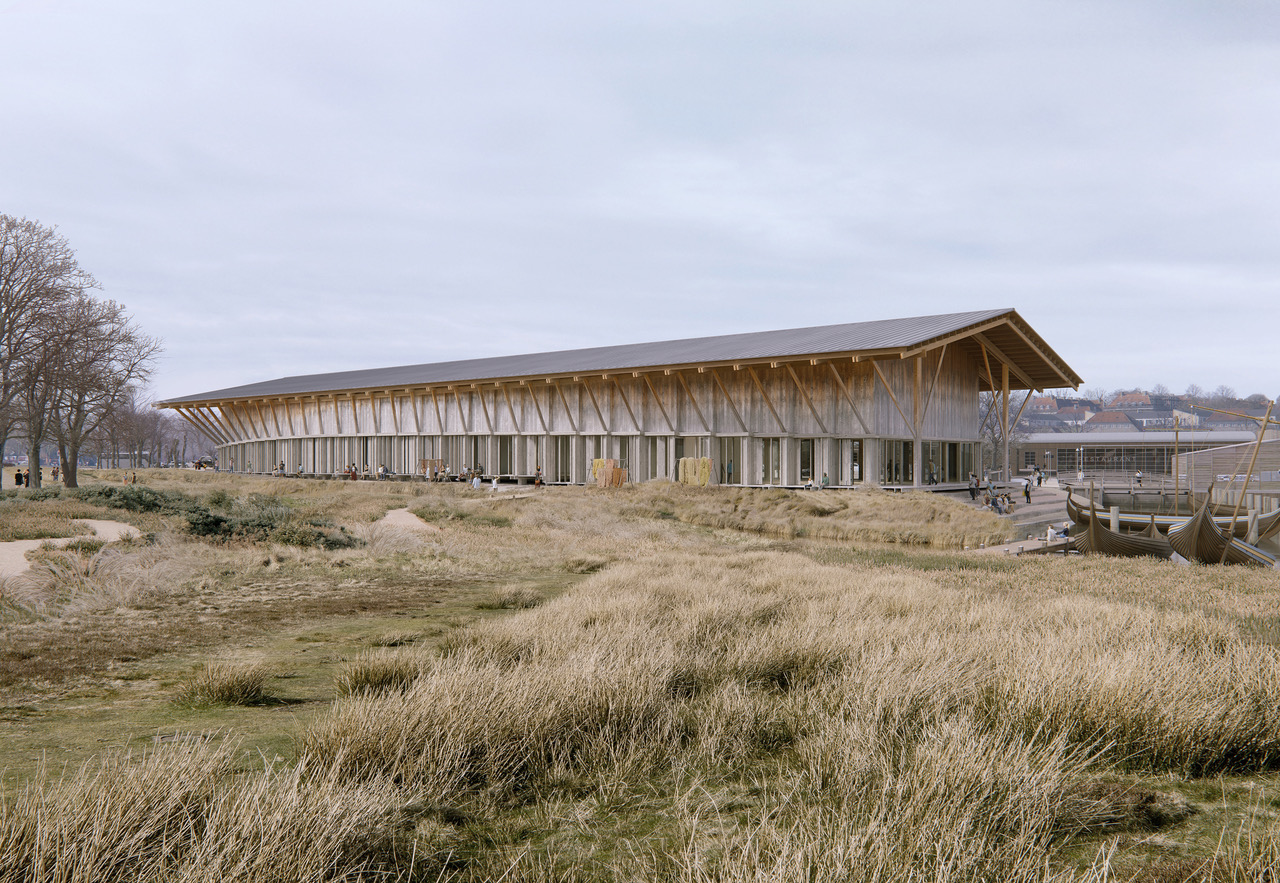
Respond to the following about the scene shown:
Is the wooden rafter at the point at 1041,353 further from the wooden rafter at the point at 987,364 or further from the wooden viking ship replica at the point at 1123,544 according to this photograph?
the wooden viking ship replica at the point at 1123,544

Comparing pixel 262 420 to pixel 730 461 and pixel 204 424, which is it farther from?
pixel 730 461

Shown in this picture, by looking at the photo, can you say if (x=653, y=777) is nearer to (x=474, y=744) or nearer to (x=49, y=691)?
(x=474, y=744)

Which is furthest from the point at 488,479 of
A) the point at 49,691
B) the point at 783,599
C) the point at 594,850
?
the point at 594,850

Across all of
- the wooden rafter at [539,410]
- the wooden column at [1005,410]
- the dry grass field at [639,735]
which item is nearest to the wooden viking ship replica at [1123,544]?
the dry grass field at [639,735]

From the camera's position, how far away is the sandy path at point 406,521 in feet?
69.4

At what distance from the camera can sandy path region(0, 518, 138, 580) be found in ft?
39.0

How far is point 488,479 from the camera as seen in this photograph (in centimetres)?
4522

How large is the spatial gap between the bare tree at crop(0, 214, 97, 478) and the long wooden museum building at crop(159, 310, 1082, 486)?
59.3 feet

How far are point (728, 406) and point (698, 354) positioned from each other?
3.02 meters

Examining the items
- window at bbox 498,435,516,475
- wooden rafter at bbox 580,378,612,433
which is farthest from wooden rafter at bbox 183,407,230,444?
wooden rafter at bbox 580,378,612,433

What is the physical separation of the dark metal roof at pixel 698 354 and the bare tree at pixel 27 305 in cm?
1817

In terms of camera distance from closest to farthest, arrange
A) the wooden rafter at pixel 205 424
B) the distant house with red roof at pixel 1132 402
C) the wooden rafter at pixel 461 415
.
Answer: the wooden rafter at pixel 461 415
the wooden rafter at pixel 205 424
the distant house with red roof at pixel 1132 402

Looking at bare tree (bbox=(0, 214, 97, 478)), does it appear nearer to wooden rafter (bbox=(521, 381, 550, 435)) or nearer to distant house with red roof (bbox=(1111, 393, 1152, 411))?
wooden rafter (bbox=(521, 381, 550, 435))

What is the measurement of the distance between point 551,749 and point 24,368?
32.2 meters
